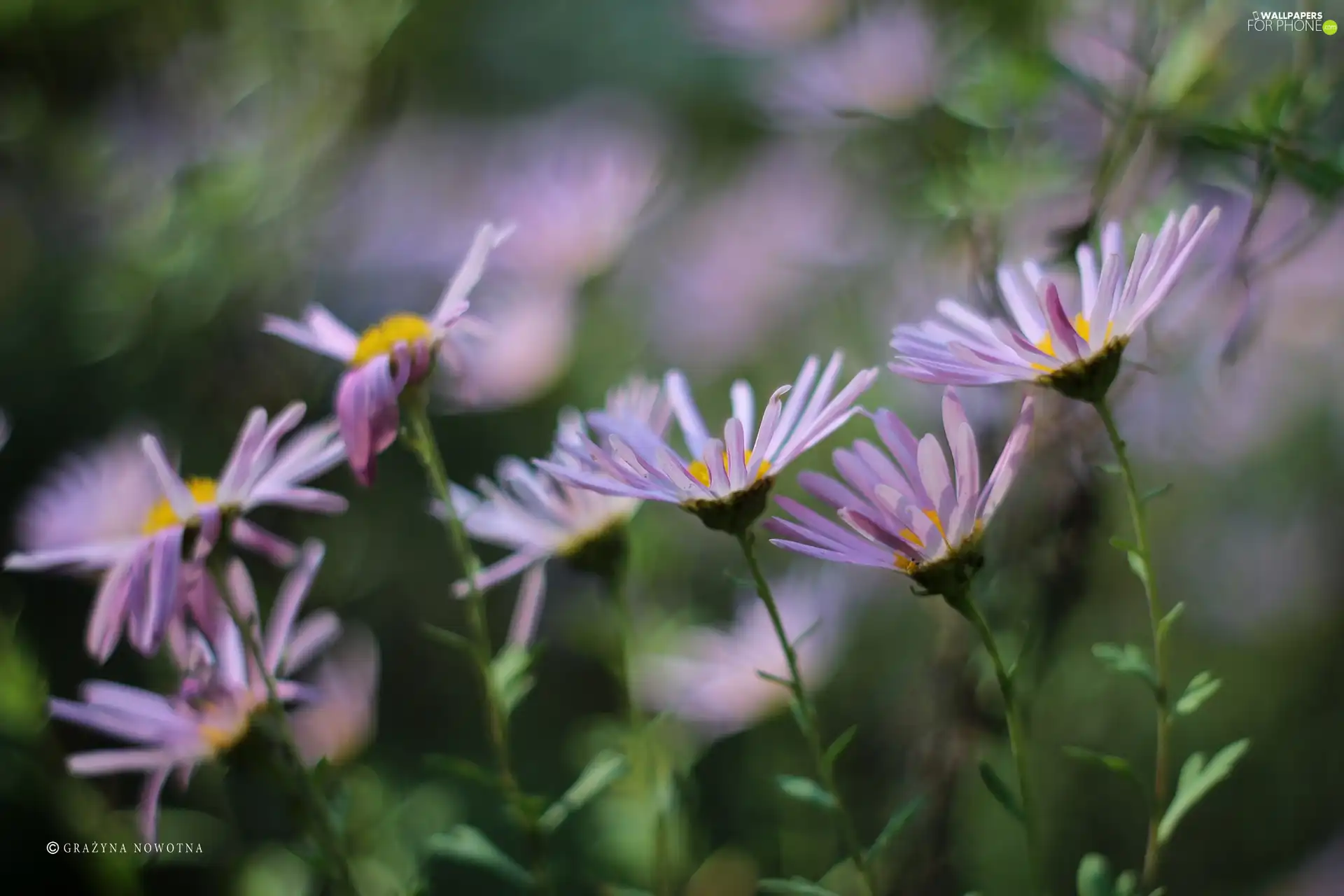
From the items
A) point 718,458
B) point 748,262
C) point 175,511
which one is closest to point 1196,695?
point 718,458

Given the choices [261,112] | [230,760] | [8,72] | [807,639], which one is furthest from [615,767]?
[8,72]

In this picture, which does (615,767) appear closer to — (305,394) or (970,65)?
(970,65)

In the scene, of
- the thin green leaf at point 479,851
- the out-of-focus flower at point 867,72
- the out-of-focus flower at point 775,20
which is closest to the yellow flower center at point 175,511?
the thin green leaf at point 479,851

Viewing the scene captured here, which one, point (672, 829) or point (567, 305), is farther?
point (567, 305)

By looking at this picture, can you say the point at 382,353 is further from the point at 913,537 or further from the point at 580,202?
the point at 580,202

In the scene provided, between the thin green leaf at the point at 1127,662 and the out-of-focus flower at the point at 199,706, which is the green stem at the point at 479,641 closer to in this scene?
the out-of-focus flower at the point at 199,706

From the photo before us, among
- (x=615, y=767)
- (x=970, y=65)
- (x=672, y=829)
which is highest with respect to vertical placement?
(x=970, y=65)

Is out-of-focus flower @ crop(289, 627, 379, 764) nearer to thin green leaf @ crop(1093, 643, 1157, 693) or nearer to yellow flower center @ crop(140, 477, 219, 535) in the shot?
yellow flower center @ crop(140, 477, 219, 535)
